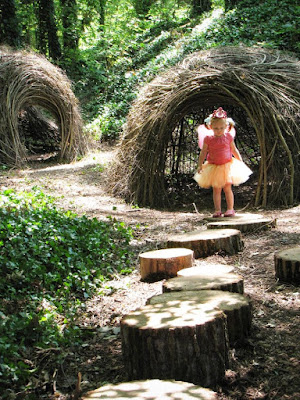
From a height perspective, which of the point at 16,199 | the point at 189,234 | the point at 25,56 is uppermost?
the point at 25,56

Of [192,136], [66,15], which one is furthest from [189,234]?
[66,15]

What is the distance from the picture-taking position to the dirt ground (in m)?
2.52

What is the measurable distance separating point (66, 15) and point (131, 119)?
1314 centimetres

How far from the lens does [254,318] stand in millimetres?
3246

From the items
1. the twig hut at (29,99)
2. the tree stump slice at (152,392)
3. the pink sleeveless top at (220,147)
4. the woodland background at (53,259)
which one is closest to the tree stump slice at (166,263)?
the woodland background at (53,259)

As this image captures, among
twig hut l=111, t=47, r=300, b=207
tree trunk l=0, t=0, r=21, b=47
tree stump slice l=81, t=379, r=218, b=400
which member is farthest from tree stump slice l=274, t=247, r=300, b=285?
tree trunk l=0, t=0, r=21, b=47

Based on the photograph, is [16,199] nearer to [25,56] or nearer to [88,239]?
[88,239]

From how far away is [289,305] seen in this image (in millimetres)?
3396

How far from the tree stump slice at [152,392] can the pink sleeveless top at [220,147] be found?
446 cm

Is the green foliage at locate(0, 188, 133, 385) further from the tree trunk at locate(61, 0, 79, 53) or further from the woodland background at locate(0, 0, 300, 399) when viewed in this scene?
the tree trunk at locate(61, 0, 79, 53)

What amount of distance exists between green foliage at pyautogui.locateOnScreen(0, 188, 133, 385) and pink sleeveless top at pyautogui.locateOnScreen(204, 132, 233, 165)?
5.41 feet

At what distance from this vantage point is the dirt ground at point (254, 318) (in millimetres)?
2518

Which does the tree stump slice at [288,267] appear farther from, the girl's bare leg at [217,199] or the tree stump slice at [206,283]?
the girl's bare leg at [217,199]

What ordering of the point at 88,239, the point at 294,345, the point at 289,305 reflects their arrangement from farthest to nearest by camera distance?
the point at 88,239 → the point at 289,305 → the point at 294,345
